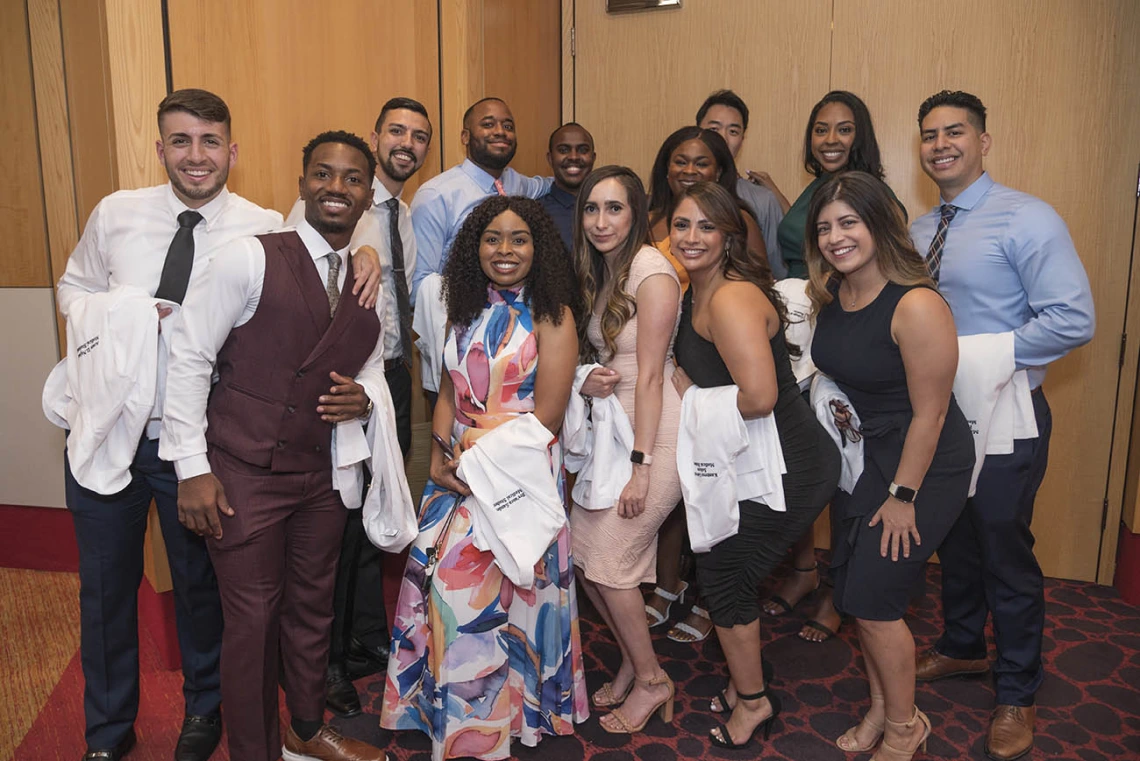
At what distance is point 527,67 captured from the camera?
4324mm

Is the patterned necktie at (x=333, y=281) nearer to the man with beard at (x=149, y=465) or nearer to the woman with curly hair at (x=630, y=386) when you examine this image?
the man with beard at (x=149, y=465)

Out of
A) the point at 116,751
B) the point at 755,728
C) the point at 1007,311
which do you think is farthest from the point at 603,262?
the point at 116,751

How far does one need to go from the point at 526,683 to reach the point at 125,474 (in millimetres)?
1368

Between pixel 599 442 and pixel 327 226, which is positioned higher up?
pixel 327 226

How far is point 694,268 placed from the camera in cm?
259

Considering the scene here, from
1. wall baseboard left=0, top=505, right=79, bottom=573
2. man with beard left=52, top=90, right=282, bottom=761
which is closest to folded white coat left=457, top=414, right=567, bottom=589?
man with beard left=52, top=90, right=282, bottom=761

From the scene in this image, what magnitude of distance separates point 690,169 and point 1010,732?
2.25 metres

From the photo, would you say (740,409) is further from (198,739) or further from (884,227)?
(198,739)

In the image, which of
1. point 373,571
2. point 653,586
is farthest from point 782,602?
point 373,571

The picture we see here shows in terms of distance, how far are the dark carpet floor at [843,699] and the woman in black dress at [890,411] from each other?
0.38 meters

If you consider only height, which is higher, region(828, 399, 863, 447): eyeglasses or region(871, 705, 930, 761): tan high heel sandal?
region(828, 399, 863, 447): eyeglasses

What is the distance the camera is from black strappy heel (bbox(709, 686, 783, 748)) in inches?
107

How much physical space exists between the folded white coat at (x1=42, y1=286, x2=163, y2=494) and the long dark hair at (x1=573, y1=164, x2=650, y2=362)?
124 cm

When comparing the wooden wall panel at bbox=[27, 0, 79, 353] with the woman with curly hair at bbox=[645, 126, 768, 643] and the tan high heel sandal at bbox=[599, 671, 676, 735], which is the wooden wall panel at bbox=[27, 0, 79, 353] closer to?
the woman with curly hair at bbox=[645, 126, 768, 643]
